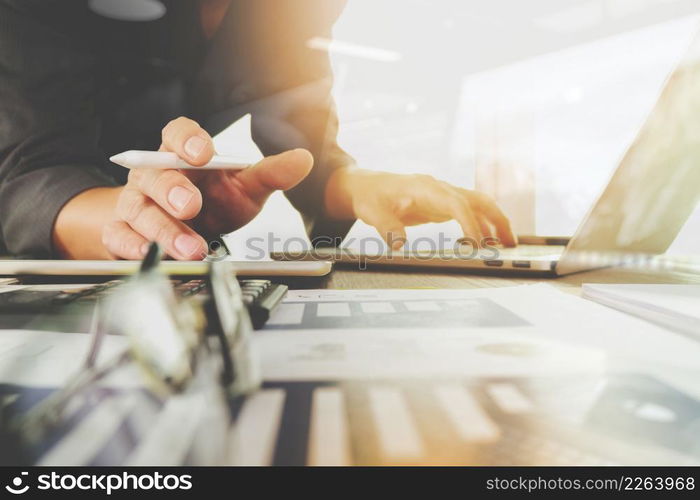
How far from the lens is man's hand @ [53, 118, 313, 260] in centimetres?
38

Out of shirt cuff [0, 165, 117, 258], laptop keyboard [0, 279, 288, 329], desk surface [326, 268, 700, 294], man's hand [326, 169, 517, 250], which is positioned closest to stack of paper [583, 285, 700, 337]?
desk surface [326, 268, 700, 294]

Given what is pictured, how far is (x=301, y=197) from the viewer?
94cm

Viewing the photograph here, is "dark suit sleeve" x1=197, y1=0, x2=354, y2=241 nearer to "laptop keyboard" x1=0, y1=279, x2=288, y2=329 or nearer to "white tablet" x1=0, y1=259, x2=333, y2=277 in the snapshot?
"white tablet" x1=0, y1=259, x2=333, y2=277

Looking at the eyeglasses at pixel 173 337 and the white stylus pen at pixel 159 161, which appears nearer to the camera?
the eyeglasses at pixel 173 337

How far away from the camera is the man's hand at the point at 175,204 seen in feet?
1.26

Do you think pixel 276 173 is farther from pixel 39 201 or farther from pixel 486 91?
pixel 486 91

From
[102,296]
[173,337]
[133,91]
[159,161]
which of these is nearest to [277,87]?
[133,91]

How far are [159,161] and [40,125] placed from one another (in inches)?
14.6

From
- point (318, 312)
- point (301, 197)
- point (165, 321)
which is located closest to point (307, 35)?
point (301, 197)

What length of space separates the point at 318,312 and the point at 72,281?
0.27 meters

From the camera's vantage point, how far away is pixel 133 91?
86 centimetres

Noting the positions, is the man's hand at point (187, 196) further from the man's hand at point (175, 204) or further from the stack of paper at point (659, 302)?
the stack of paper at point (659, 302)

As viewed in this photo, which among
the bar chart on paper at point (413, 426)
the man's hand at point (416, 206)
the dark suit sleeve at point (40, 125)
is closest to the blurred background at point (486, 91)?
the man's hand at point (416, 206)

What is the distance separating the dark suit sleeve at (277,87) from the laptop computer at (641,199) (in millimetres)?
448
